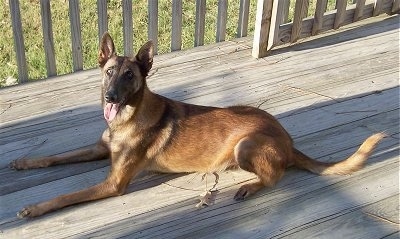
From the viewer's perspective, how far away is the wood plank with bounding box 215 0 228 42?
16.3ft

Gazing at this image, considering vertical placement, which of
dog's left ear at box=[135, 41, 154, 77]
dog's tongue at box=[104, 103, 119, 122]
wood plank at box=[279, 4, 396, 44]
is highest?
dog's left ear at box=[135, 41, 154, 77]

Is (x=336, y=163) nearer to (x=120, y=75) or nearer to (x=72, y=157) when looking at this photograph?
(x=120, y=75)

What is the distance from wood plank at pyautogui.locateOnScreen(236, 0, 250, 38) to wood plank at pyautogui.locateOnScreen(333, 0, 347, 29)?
89 cm

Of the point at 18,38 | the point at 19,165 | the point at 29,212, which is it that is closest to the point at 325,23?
the point at 18,38

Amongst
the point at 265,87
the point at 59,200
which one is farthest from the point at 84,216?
the point at 265,87

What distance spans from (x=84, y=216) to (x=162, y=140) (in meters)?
0.64

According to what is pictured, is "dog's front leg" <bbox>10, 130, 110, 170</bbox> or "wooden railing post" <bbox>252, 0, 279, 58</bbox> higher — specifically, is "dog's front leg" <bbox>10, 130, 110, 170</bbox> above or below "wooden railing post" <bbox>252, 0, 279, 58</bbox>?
below

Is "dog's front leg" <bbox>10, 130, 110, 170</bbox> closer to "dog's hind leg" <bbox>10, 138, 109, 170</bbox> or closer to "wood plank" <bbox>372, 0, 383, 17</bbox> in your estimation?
"dog's hind leg" <bbox>10, 138, 109, 170</bbox>

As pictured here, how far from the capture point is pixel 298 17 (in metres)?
5.12

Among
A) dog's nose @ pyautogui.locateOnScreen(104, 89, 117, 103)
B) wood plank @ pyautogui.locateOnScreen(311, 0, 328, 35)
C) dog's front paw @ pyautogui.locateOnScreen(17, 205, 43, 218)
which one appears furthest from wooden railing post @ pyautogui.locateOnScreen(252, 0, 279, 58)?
dog's front paw @ pyautogui.locateOnScreen(17, 205, 43, 218)

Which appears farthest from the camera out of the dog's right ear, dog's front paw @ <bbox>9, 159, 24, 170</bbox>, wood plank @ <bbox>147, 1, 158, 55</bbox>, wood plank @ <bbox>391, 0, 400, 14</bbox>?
wood plank @ <bbox>391, 0, 400, 14</bbox>

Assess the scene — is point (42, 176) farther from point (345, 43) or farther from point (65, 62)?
point (345, 43)

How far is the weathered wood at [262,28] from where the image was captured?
4.84 metres

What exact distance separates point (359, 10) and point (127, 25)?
2.45 meters
